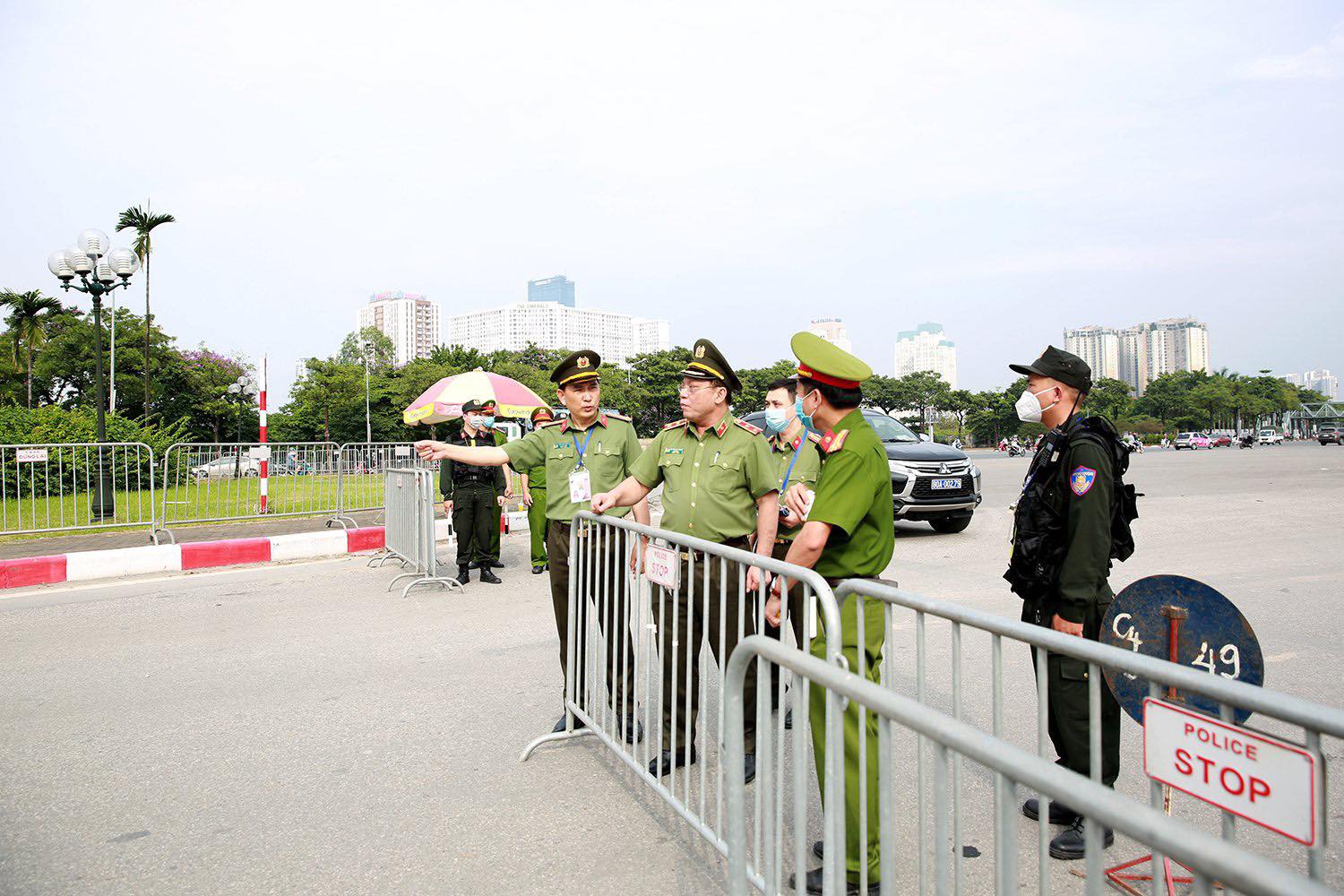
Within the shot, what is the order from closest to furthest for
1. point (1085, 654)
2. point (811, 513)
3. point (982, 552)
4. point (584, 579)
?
point (1085, 654) < point (811, 513) < point (584, 579) < point (982, 552)

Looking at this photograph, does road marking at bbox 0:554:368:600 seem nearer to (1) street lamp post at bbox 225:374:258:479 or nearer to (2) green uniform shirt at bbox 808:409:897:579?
(2) green uniform shirt at bbox 808:409:897:579

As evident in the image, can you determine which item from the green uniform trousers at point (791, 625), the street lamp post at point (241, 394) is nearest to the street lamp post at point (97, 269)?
the green uniform trousers at point (791, 625)

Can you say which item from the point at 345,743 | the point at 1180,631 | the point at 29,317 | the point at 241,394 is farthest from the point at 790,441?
the point at 241,394

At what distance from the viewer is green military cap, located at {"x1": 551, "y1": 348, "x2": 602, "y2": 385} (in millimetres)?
4859

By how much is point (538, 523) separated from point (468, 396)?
9.84m

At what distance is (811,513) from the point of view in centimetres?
304

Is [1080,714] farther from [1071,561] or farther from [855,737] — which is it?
[855,737]

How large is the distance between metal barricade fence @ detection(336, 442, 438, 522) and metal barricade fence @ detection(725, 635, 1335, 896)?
10.5 meters

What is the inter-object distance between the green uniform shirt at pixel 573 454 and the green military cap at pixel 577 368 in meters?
0.26

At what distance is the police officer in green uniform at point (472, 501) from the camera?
341 inches

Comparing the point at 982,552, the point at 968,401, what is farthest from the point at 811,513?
the point at 968,401

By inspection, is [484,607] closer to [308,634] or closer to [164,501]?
[308,634]

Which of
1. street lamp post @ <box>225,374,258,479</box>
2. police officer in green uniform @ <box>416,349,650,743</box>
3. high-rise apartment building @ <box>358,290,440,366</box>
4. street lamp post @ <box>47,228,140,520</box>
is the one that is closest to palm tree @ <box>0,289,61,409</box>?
street lamp post @ <box>225,374,258,479</box>

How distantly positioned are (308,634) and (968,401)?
84894mm
